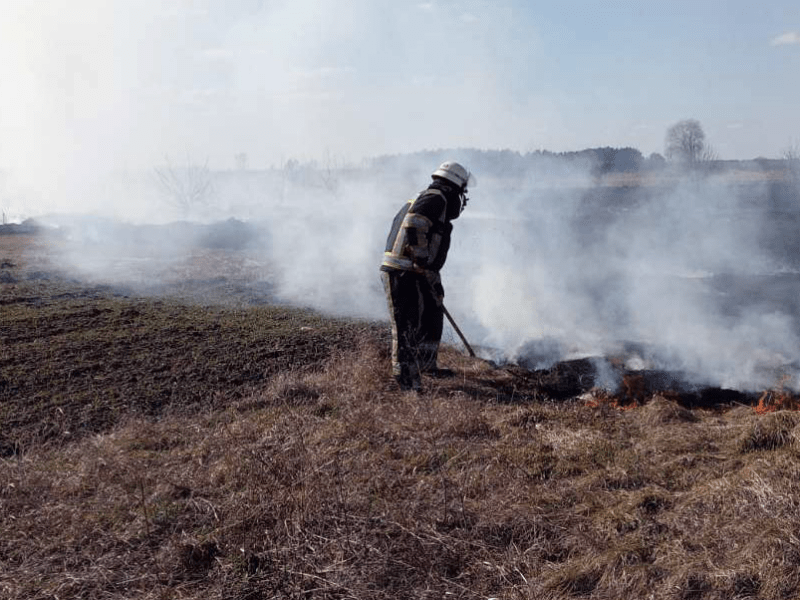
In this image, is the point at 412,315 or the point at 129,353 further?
the point at 129,353

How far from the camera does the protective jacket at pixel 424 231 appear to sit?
650 cm

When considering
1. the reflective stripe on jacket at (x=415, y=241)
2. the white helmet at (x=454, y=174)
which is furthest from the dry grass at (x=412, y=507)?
the white helmet at (x=454, y=174)

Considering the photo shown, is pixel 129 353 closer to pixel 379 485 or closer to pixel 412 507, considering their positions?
pixel 379 485

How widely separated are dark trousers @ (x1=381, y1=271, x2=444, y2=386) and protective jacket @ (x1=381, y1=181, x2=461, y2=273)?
116mm

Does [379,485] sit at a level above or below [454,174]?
below

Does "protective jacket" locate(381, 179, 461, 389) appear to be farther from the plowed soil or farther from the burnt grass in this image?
the plowed soil

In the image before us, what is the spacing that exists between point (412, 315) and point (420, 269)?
Answer: 0.47 meters

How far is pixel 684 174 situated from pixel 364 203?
13871 millimetres

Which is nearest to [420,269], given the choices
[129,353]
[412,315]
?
[412,315]

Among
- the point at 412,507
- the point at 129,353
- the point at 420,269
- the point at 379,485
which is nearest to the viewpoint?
the point at 412,507

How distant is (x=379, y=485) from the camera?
13.8 feet

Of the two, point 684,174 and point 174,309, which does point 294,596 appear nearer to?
point 174,309

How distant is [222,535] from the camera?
3.67m

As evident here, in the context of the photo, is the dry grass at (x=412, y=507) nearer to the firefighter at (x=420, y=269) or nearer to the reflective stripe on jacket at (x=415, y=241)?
the firefighter at (x=420, y=269)
